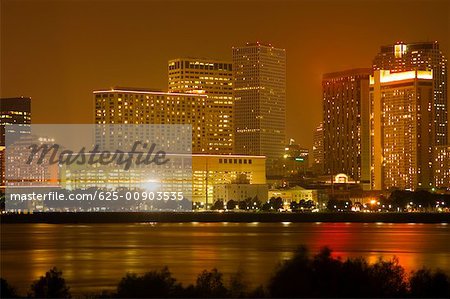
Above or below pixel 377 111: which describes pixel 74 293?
below

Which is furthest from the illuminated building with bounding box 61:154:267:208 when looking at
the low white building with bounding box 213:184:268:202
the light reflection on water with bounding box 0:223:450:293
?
the light reflection on water with bounding box 0:223:450:293

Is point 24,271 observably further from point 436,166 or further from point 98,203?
point 436,166

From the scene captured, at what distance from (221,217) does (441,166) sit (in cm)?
6815

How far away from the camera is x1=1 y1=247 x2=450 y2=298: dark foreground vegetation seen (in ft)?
76.6

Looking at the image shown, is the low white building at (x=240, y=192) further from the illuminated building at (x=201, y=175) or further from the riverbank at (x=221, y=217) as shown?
the riverbank at (x=221, y=217)

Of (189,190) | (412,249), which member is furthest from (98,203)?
(412,249)

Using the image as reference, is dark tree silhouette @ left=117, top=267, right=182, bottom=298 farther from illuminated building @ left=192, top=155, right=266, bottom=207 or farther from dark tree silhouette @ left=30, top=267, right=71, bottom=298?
illuminated building @ left=192, top=155, right=266, bottom=207

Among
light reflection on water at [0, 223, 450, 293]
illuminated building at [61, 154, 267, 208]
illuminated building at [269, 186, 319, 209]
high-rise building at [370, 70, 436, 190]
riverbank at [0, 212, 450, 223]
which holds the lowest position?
light reflection on water at [0, 223, 450, 293]

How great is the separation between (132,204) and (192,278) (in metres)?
118

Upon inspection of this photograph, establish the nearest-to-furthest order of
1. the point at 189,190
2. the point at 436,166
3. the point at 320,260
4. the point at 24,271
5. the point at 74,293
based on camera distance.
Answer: the point at 320,260
the point at 74,293
the point at 24,271
the point at 189,190
the point at 436,166

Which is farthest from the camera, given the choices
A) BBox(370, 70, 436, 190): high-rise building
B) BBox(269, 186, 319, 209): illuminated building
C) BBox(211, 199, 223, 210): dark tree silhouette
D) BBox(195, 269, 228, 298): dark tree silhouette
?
BBox(370, 70, 436, 190): high-rise building

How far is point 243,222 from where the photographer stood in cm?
13150

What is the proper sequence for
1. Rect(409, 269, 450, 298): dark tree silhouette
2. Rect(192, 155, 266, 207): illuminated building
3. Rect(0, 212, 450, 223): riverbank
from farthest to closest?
Rect(192, 155, 266, 207): illuminated building → Rect(0, 212, 450, 223): riverbank → Rect(409, 269, 450, 298): dark tree silhouette

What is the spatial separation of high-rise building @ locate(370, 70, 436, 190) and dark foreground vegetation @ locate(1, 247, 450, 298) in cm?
16102
